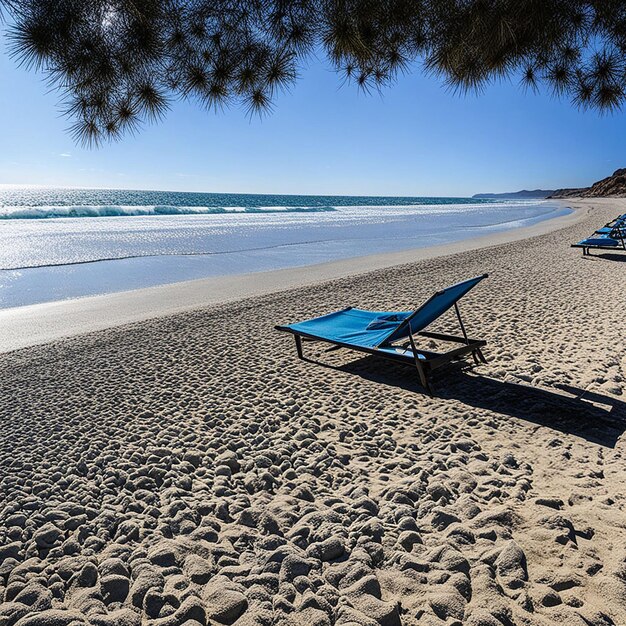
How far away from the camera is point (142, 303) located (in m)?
8.40

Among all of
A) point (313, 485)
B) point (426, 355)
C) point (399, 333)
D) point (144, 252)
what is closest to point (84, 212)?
point (144, 252)

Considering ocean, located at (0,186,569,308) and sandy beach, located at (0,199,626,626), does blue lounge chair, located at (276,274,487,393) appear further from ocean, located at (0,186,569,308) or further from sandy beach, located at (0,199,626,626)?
ocean, located at (0,186,569,308)

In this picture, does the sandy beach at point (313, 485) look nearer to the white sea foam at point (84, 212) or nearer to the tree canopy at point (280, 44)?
the tree canopy at point (280, 44)

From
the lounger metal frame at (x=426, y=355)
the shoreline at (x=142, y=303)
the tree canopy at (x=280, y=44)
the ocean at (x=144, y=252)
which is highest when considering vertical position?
the tree canopy at (x=280, y=44)

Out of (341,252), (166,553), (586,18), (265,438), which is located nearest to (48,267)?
(341,252)

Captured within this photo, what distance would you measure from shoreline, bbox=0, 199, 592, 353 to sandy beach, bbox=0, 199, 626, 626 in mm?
1391

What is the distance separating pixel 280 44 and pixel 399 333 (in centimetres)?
251

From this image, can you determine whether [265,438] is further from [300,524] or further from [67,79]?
[67,79]

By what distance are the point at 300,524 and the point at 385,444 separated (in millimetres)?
957

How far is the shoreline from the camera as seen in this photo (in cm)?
681

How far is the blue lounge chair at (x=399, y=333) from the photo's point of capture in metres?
4.10

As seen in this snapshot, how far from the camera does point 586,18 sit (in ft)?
7.53

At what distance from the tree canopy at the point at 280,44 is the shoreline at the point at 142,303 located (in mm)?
4728

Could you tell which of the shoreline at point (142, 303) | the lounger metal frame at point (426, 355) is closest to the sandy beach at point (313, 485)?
the lounger metal frame at point (426, 355)
